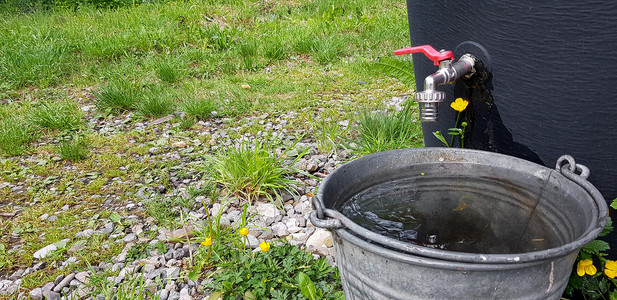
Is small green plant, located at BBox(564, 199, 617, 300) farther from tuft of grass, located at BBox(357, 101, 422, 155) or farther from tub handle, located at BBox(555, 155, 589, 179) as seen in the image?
tuft of grass, located at BBox(357, 101, 422, 155)

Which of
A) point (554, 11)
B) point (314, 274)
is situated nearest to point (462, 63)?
point (554, 11)

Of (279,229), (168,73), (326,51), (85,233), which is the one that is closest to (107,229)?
(85,233)

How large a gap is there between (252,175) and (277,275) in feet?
2.34

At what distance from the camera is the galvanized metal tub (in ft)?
3.29

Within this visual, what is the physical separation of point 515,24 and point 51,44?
13.7ft

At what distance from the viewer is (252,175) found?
2373 mm

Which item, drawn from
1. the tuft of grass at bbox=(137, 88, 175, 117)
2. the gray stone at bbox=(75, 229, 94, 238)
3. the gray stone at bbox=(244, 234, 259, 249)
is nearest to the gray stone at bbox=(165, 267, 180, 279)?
the gray stone at bbox=(244, 234, 259, 249)

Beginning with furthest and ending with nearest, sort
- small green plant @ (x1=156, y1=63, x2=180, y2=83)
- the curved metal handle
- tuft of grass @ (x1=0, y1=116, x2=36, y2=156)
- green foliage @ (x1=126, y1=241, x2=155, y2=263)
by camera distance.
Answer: small green plant @ (x1=156, y1=63, x2=180, y2=83) → tuft of grass @ (x1=0, y1=116, x2=36, y2=156) → green foliage @ (x1=126, y1=241, x2=155, y2=263) → the curved metal handle

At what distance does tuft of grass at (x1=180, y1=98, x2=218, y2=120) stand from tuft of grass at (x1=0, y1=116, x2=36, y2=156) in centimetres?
99

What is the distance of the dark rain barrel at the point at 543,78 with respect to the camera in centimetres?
133

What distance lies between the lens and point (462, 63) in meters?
1.58

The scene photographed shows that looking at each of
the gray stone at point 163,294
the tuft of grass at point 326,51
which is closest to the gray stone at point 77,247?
the gray stone at point 163,294

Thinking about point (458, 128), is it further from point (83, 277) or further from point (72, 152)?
point (72, 152)

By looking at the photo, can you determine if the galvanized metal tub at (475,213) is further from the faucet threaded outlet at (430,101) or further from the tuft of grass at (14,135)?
the tuft of grass at (14,135)
